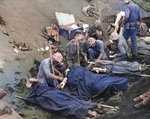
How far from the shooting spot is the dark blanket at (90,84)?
5500 mm

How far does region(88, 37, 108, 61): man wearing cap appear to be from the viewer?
7020mm

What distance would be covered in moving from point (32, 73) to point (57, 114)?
6.15 ft

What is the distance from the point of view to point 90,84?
18.5 feet

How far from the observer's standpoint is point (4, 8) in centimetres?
793

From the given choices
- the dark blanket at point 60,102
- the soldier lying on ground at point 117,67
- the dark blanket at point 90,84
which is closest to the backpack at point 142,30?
the soldier lying on ground at point 117,67

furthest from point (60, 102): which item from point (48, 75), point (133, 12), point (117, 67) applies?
point (133, 12)

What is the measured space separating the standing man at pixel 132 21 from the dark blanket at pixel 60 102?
334 cm

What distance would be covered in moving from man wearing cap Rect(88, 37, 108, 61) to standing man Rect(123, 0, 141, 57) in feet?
3.87

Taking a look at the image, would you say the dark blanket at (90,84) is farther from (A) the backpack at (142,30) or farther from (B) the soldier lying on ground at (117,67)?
(A) the backpack at (142,30)

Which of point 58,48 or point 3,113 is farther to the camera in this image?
point 58,48

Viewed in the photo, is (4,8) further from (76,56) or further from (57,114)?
(57,114)

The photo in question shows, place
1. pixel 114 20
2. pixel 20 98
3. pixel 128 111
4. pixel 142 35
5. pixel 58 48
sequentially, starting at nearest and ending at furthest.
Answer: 1. pixel 128 111
2. pixel 20 98
3. pixel 58 48
4. pixel 142 35
5. pixel 114 20

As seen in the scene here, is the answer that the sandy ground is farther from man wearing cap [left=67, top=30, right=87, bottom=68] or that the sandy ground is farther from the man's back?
the man's back

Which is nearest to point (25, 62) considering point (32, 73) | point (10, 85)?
point (32, 73)
